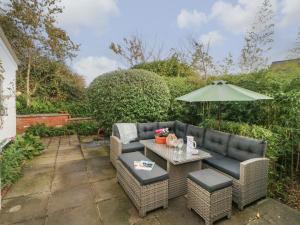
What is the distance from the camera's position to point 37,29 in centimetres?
796

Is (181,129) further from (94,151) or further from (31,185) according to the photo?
(31,185)

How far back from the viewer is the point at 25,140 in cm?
558

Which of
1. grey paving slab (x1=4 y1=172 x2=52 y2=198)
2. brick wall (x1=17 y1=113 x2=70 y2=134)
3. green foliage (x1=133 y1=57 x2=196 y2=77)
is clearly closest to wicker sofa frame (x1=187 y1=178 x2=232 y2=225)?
grey paving slab (x1=4 y1=172 x2=52 y2=198)

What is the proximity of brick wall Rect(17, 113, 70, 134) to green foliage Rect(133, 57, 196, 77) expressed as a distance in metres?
4.32

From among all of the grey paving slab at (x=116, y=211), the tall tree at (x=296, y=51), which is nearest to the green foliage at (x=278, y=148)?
the grey paving slab at (x=116, y=211)

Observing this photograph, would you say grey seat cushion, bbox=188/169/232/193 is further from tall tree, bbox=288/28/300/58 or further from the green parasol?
tall tree, bbox=288/28/300/58

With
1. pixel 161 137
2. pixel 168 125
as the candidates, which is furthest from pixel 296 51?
pixel 161 137

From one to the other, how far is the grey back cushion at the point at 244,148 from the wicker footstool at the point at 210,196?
36.4 inches

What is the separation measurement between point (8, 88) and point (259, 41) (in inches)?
337

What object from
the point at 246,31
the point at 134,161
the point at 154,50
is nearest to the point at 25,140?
the point at 134,161

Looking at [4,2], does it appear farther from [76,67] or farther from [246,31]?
[246,31]

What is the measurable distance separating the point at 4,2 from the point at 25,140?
5.89 m

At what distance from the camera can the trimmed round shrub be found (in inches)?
215

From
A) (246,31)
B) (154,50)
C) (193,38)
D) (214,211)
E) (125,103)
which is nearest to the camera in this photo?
(214,211)
